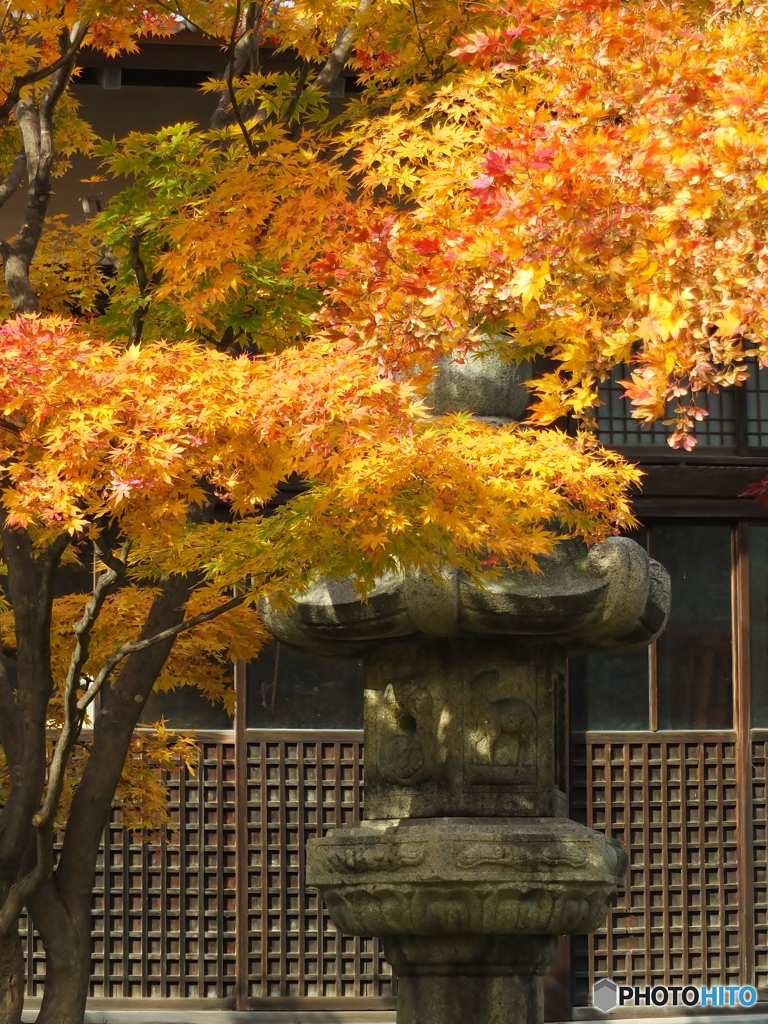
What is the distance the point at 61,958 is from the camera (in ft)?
25.9

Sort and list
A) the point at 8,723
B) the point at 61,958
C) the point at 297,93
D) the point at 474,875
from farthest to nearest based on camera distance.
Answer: the point at 297,93, the point at 474,875, the point at 8,723, the point at 61,958

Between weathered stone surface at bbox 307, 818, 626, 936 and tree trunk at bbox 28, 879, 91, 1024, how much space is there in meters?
1.49

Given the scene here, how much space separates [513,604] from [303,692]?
5230 millimetres

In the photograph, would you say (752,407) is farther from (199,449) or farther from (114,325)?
(199,449)

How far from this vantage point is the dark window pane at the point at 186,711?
13273 mm

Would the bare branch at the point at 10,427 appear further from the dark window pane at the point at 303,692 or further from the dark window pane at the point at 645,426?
the dark window pane at the point at 645,426

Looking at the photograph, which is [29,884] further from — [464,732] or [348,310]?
[348,310]

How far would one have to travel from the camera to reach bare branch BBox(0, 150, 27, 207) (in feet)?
28.1

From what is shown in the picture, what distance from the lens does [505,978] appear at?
880 centimetres

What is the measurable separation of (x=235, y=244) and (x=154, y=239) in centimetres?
60

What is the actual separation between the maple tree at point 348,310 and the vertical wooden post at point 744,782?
17.9ft

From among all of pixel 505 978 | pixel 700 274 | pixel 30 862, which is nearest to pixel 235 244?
pixel 700 274

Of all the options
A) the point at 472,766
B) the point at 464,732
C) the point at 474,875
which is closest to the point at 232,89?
the point at 464,732

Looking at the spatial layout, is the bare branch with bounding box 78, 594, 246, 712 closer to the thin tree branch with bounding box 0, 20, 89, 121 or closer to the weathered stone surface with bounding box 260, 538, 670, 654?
the weathered stone surface with bounding box 260, 538, 670, 654
